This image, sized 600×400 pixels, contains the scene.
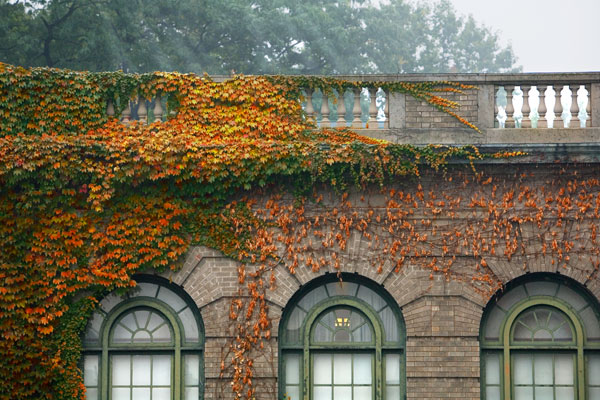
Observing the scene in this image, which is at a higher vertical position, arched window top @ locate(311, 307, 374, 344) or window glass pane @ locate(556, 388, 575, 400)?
arched window top @ locate(311, 307, 374, 344)

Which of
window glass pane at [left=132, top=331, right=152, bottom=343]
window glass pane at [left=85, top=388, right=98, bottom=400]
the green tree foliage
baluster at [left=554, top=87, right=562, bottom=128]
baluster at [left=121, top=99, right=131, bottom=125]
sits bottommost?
window glass pane at [left=85, top=388, right=98, bottom=400]

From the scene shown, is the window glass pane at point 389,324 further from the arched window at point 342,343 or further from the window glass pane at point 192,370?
the window glass pane at point 192,370

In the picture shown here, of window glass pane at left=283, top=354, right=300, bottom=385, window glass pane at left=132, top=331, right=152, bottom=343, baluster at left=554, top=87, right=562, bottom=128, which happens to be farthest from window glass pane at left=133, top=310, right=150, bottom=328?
baluster at left=554, top=87, right=562, bottom=128

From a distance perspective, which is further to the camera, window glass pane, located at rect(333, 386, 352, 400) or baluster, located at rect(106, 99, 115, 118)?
baluster, located at rect(106, 99, 115, 118)

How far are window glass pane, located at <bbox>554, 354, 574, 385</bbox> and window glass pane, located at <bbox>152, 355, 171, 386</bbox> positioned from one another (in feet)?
19.9

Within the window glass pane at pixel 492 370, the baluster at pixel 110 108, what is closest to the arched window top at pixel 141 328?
the baluster at pixel 110 108

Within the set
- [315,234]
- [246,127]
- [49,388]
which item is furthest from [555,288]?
[49,388]

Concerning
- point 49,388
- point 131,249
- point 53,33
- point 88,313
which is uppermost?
point 53,33

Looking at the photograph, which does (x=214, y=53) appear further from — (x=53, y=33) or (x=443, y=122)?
(x=443, y=122)

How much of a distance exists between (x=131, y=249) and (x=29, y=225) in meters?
1.56

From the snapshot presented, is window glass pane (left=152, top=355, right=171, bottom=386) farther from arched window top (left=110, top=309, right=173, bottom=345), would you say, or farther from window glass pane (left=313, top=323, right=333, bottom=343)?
window glass pane (left=313, top=323, right=333, bottom=343)

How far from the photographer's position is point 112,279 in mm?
13008

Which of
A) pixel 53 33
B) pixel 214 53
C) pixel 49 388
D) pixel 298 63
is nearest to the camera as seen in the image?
pixel 49 388

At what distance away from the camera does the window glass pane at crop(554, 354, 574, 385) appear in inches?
520
